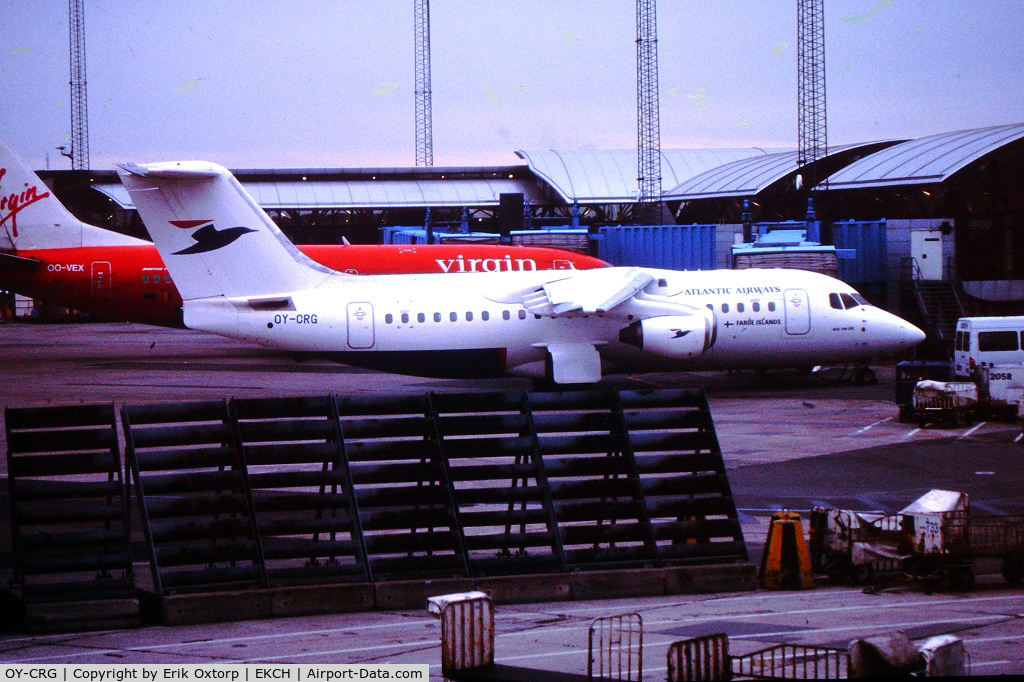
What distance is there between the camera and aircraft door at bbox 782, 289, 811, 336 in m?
36.7

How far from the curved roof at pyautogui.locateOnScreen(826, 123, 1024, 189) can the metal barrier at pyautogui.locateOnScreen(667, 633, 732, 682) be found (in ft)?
176

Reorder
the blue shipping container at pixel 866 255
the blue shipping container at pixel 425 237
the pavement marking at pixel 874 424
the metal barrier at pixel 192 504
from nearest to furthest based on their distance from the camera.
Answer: the metal barrier at pixel 192 504 < the pavement marking at pixel 874 424 < the blue shipping container at pixel 866 255 < the blue shipping container at pixel 425 237

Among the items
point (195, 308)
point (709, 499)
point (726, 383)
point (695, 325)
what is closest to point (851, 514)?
point (709, 499)

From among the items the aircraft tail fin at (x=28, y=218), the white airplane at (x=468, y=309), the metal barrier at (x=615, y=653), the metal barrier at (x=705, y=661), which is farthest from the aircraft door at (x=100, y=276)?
the metal barrier at (x=705, y=661)

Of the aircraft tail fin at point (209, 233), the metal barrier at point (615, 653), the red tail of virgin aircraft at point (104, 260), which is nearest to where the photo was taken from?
the metal barrier at point (615, 653)

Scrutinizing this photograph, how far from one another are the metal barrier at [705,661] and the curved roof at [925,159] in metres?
53.5

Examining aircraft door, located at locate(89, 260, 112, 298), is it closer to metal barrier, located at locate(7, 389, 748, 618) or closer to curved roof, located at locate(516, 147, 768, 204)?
metal barrier, located at locate(7, 389, 748, 618)

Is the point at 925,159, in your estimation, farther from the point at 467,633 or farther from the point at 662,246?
the point at 467,633

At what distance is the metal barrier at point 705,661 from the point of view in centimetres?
925

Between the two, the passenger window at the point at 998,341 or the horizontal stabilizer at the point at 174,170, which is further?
the passenger window at the point at 998,341

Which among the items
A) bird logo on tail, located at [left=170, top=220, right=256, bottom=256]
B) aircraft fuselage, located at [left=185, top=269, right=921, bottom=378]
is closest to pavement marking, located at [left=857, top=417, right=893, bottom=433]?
aircraft fuselage, located at [left=185, top=269, right=921, bottom=378]

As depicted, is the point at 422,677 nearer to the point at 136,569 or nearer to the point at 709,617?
the point at 709,617

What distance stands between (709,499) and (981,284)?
137 feet

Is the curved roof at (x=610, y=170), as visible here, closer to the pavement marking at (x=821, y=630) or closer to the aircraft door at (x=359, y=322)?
the aircraft door at (x=359, y=322)
